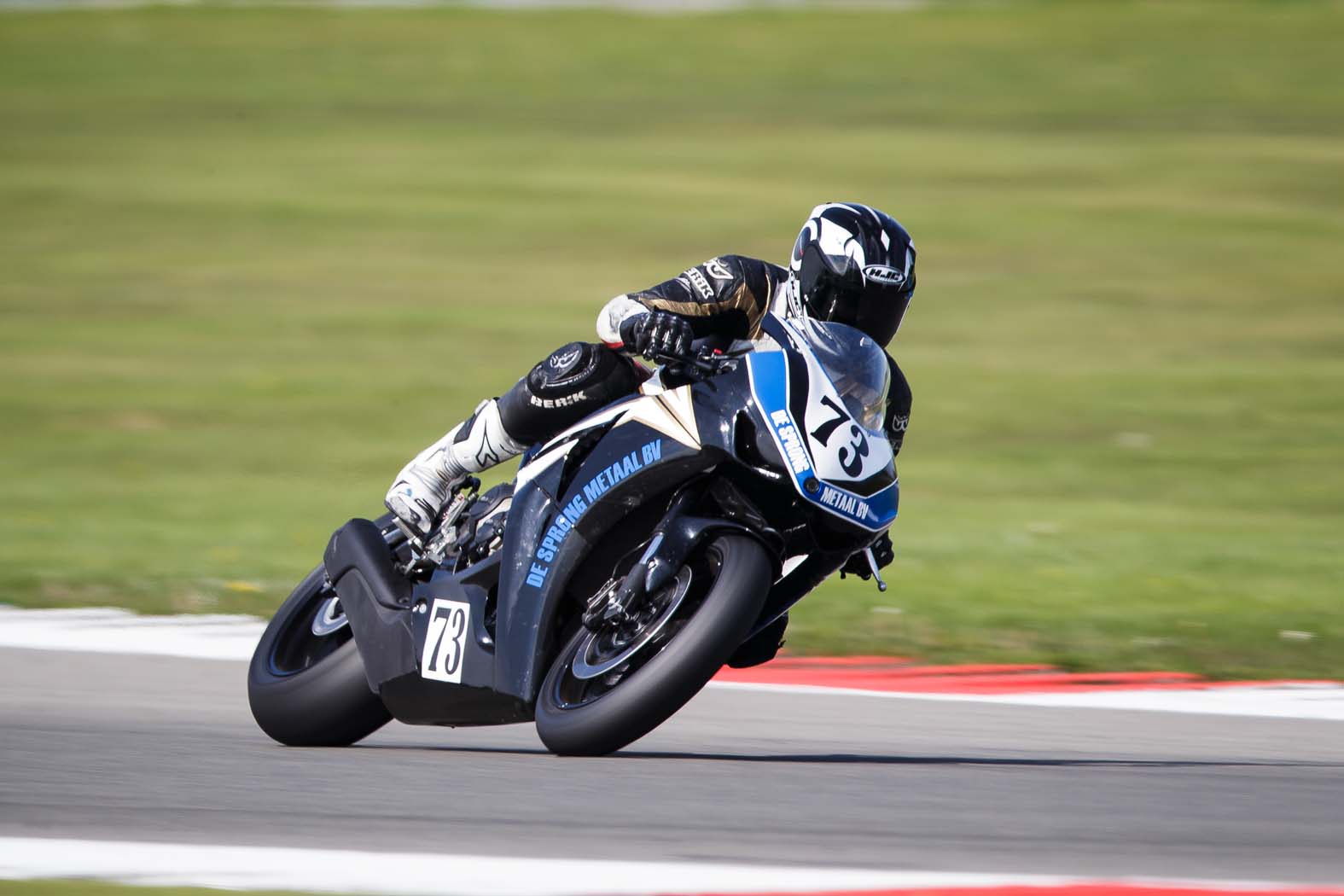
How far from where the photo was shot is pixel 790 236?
2439 centimetres

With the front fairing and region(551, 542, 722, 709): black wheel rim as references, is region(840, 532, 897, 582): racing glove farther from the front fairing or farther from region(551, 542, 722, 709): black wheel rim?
region(551, 542, 722, 709): black wheel rim

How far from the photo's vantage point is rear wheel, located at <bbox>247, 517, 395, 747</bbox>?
598 cm

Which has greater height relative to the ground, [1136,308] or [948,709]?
[948,709]

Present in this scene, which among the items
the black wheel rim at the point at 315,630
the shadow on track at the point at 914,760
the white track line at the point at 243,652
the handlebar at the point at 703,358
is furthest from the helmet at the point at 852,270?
the white track line at the point at 243,652

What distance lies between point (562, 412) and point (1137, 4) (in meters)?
34.0

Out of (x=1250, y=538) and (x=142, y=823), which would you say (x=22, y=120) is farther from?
(x=142, y=823)

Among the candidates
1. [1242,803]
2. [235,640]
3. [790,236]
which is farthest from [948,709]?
[790,236]

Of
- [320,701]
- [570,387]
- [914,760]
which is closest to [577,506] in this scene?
[570,387]

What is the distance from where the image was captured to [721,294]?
5.55 metres

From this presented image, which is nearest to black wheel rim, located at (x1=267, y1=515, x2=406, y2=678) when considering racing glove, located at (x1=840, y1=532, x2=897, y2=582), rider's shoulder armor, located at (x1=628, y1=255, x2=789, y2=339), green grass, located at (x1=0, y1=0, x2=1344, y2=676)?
rider's shoulder armor, located at (x1=628, y1=255, x2=789, y2=339)

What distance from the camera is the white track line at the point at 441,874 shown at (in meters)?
4.05

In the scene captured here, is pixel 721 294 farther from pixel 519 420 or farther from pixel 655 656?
pixel 655 656

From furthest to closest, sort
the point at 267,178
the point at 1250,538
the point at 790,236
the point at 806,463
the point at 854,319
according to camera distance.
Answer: the point at 267,178, the point at 790,236, the point at 1250,538, the point at 854,319, the point at 806,463

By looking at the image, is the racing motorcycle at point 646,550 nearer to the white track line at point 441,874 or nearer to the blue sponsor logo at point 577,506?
the blue sponsor logo at point 577,506
